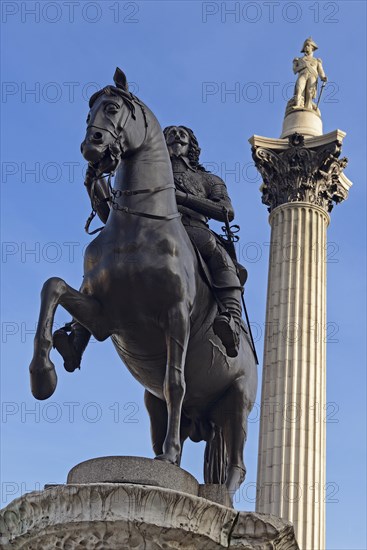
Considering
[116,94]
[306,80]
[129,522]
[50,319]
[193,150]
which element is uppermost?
[306,80]

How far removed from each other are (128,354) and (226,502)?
61.8 inches

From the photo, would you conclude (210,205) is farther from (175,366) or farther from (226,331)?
(175,366)

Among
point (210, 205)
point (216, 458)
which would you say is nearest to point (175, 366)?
point (216, 458)

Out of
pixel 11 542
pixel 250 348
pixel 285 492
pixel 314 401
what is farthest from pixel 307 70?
pixel 11 542

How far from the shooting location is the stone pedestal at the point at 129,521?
912 cm

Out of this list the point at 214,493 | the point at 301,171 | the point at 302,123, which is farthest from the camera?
the point at 302,123

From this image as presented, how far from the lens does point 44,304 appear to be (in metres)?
10.4

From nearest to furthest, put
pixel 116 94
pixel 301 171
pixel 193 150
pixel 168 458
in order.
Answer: pixel 168 458 < pixel 116 94 < pixel 193 150 < pixel 301 171

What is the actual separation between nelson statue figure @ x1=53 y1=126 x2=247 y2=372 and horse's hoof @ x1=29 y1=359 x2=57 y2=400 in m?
0.74

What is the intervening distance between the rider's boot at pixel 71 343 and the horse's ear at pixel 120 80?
1.97 metres

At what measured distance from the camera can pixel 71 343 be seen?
36.3ft

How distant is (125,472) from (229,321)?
1.90 meters

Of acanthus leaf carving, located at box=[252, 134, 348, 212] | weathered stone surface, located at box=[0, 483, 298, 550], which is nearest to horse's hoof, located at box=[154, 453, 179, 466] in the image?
weathered stone surface, located at box=[0, 483, 298, 550]

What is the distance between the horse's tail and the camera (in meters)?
12.1
